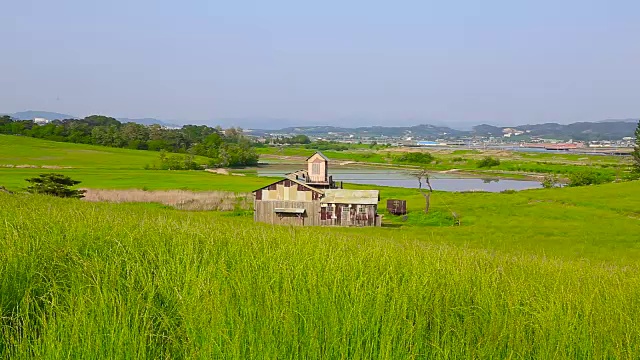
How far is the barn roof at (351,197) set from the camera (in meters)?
33.8

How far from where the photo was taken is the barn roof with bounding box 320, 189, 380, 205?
33844 mm

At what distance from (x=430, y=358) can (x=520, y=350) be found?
2.70 ft

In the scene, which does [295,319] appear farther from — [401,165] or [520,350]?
[401,165]

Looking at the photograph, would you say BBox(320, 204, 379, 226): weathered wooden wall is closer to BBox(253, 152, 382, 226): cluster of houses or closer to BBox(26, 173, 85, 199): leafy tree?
BBox(253, 152, 382, 226): cluster of houses

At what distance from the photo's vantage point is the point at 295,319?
4254 mm

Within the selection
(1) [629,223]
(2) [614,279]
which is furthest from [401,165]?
(2) [614,279]

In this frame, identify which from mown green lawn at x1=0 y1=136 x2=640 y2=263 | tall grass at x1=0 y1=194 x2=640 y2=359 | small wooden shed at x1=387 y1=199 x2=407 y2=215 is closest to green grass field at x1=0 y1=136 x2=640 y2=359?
tall grass at x1=0 y1=194 x2=640 y2=359

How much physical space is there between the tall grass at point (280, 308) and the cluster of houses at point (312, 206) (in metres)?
27.2

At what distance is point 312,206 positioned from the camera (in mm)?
34938

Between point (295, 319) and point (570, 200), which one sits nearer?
point (295, 319)

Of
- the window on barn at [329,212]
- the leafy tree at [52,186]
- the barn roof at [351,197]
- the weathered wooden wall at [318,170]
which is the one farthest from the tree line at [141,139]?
the window on barn at [329,212]

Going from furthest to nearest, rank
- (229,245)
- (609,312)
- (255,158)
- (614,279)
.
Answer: (255,158)
(614,279)
(229,245)
(609,312)

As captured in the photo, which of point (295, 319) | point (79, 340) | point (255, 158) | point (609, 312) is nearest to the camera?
point (79, 340)

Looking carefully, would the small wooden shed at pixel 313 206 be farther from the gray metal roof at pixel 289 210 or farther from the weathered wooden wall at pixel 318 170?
the weathered wooden wall at pixel 318 170
